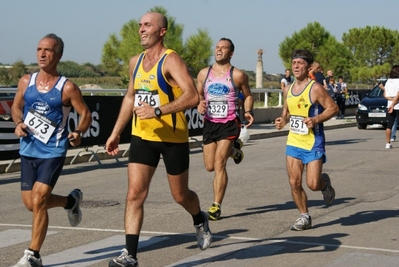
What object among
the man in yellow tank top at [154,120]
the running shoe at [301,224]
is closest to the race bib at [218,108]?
the running shoe at [301,224]

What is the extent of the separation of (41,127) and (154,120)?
966 millimetres

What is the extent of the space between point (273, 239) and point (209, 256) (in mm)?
1032

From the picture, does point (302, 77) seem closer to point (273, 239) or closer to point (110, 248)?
point (273, 239)

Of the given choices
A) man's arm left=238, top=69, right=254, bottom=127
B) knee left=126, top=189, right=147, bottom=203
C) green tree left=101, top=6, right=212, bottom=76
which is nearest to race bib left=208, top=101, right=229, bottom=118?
man's arm left=238, top=69, right=254, bottom=127

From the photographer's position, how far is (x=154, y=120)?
6.66 meters

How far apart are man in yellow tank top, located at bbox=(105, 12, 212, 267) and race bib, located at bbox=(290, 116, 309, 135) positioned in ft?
7.20

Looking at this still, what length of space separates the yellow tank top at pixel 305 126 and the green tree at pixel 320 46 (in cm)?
5963

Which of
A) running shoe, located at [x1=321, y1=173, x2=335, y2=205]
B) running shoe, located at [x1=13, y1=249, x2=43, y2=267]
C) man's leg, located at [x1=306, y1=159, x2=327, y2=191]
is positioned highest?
man's leg, located at [x1=306, y1=159, x2=327, y2=191]

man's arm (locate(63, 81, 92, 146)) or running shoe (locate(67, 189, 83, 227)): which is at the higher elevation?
man's arm (locate(63, 81, 92, 146))

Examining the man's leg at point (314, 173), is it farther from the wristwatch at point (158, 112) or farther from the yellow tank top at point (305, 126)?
the wristwatch at point (158, 112)

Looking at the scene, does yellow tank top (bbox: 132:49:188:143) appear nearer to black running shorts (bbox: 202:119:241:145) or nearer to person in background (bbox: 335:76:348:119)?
black running shorts (bbox: 202:119:241:145)

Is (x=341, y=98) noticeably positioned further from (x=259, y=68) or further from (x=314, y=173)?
(x=314, y=173)

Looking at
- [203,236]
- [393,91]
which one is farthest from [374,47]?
[203,236]

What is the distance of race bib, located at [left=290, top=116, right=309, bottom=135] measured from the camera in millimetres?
8703
